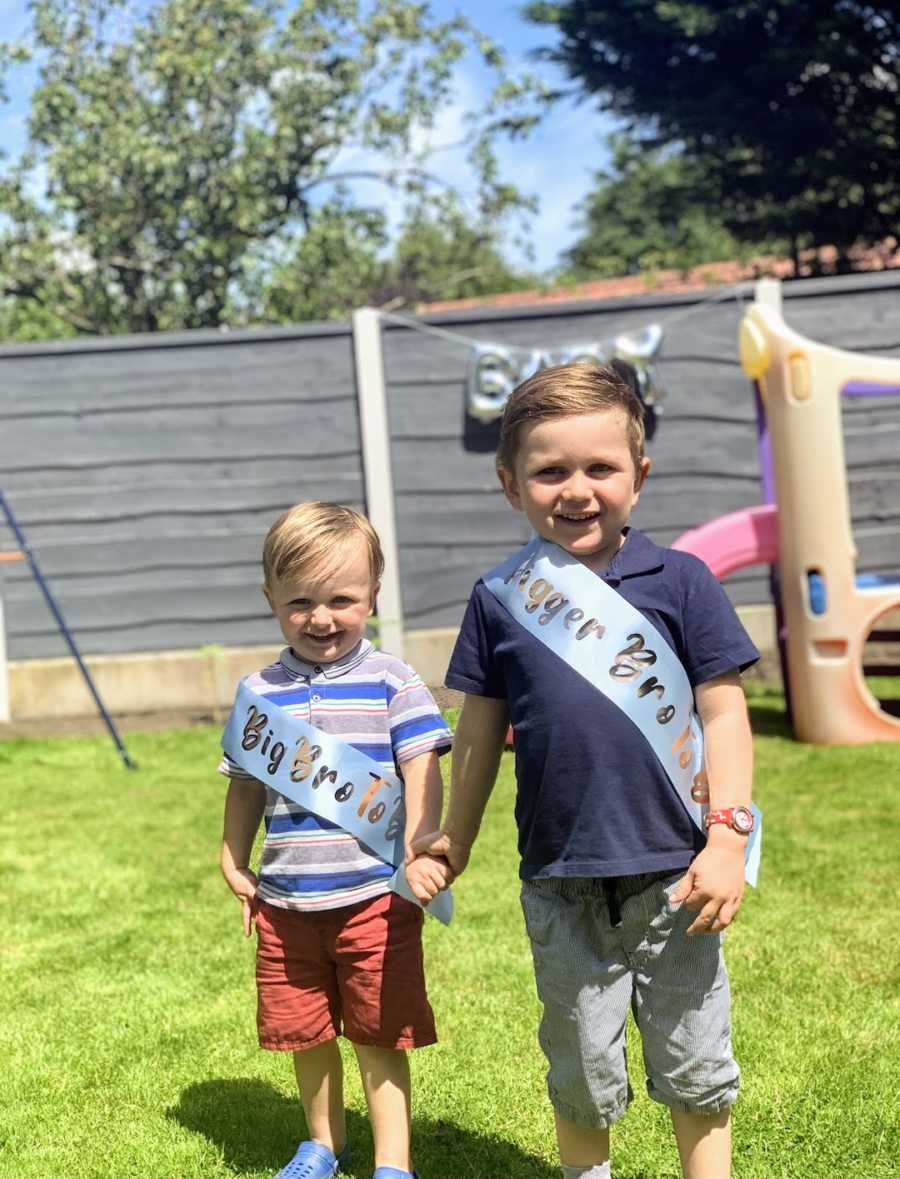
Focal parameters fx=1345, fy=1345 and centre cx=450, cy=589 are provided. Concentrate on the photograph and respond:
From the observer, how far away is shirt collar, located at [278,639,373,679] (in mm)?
2521

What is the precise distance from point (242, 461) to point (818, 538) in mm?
3754

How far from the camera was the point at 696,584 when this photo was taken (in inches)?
83.3

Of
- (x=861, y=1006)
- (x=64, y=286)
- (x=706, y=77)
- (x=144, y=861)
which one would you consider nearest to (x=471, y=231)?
(x=706, y=77)

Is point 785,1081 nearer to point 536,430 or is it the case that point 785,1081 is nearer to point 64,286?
point 536,430

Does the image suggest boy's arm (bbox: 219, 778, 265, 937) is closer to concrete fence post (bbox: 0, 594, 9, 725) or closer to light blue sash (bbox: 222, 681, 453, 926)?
light blue sash (bbox: 222, 681, 453, 926)

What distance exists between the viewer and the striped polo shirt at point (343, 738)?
2.43 m

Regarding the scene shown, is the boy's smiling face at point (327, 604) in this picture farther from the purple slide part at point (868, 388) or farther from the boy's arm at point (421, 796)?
the purple slide part at point (868, 388)

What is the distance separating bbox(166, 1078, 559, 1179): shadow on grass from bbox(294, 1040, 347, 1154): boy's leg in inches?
3.4

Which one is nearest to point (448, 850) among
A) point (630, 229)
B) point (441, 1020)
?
point (441, 1020)

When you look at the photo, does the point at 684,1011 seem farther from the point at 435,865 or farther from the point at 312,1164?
the point at 312,1164

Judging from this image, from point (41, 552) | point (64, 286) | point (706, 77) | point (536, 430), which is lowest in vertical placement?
point (41, 552)

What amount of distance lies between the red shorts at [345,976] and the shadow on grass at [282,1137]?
0.30 m

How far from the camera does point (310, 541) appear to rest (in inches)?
96.7

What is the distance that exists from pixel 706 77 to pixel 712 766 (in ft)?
68.9
